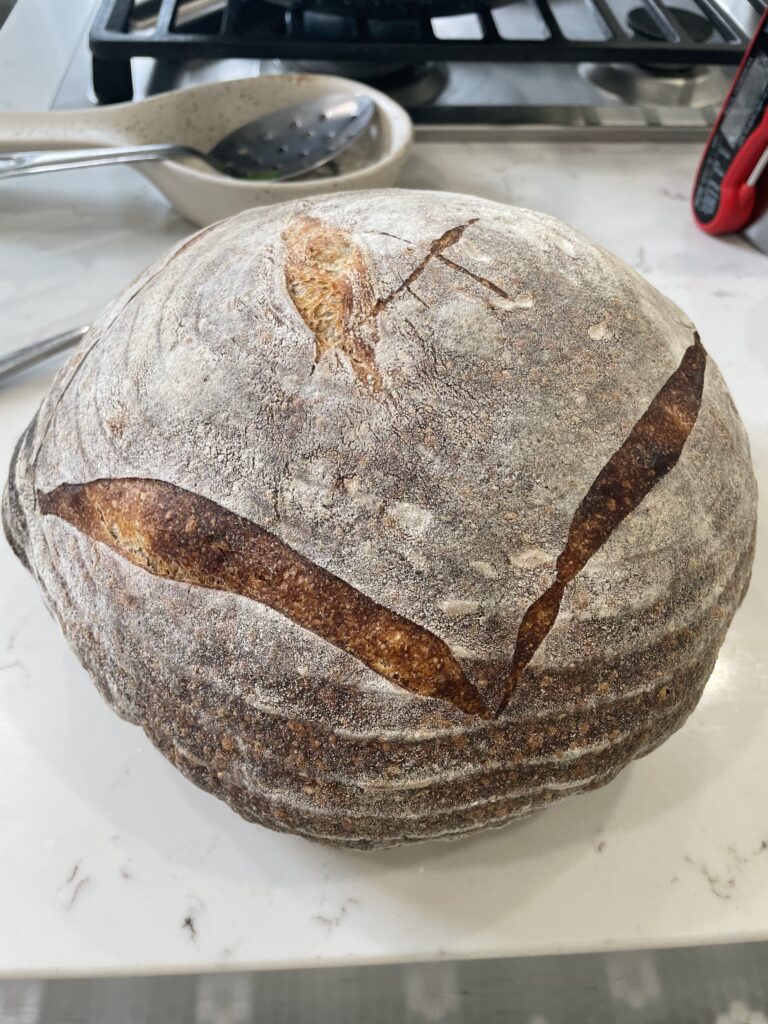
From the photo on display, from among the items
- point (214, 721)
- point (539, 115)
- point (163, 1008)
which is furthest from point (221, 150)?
point (163, 1008)

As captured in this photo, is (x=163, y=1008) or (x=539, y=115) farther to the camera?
(x=539, y=115)

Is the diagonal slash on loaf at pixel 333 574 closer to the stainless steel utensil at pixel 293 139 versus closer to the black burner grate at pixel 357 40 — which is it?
the stainless steel utensil at pixel 293 139

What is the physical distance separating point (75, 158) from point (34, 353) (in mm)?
358

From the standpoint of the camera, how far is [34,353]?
1.05 meters

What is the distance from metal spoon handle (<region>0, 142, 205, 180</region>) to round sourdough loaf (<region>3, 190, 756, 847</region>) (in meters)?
0.67

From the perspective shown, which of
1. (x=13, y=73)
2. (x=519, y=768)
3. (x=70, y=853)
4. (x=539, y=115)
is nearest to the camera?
(x=519, y=768)

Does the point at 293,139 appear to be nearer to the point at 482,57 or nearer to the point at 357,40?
the point at 357,40

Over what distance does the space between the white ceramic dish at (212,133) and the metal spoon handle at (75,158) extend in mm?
22

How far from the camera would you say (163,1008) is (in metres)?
0.71

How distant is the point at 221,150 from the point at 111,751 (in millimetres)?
1000

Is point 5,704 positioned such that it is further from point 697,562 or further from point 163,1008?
point 697,562

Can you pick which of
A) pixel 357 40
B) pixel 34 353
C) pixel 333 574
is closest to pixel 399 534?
pixel 333 574

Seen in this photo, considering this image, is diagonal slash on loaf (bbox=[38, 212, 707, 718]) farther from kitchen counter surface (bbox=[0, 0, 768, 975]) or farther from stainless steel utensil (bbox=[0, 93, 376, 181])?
stainless steel utensil (bbox=[0, 93, 376, 181])

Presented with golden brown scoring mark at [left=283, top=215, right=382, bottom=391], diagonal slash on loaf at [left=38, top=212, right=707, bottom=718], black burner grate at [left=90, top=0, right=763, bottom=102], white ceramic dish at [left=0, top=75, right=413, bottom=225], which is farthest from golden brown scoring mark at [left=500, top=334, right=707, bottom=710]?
black burner grate at [left=90, top=0, right=763, bottom=102]
